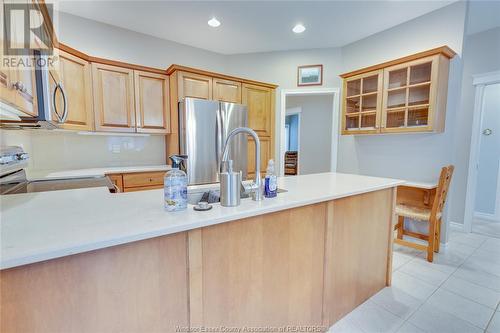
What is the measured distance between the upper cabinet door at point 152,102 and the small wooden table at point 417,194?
3004 millimetres

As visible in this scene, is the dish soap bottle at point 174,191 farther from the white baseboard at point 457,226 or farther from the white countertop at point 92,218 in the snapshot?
the white baseboard at point 457,226

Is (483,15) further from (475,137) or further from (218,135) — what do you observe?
(218,135)

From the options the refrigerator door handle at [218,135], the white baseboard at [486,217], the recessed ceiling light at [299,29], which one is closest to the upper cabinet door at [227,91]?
the refrigerator door handle at [218,135]

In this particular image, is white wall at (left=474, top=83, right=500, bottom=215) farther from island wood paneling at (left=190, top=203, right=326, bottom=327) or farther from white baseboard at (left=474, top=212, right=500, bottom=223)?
island wood paneling at (left=190, top=203, right=326, bottom=327)

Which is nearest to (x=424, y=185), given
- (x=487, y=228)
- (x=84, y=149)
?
(x=487, y=228)

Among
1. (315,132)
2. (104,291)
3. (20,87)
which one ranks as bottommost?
(104,291)

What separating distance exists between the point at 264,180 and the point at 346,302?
1.11 m

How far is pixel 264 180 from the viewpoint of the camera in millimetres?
1287

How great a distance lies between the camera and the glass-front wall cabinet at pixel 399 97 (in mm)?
2404

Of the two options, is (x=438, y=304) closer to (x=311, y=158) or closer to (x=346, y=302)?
(x=346, y=302)

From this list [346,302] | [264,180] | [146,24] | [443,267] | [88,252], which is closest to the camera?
[88,252]

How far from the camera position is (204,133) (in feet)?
9.46

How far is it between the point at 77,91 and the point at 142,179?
45.3 inches

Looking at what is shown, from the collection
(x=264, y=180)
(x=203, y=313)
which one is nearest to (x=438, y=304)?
(x=264, y=180)
